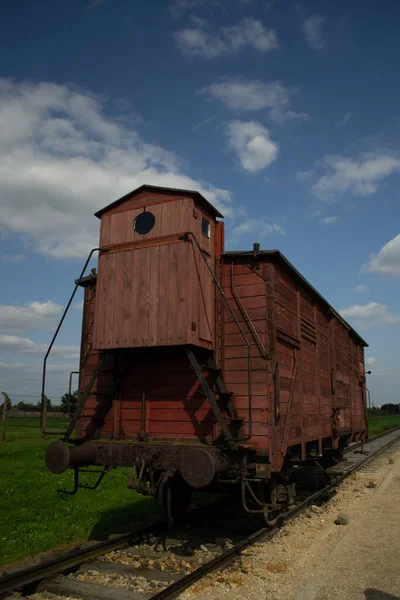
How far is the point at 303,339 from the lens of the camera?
8.84 m

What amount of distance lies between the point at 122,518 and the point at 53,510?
1.21 m

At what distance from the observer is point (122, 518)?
26.5ft

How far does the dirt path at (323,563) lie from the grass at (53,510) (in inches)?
104

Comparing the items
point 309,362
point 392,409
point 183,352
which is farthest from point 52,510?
point 392,409

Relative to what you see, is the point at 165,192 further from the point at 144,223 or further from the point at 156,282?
Result: the point at 156,282

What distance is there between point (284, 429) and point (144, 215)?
12.2 ft

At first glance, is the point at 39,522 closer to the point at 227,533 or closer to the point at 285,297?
the point at 227,533

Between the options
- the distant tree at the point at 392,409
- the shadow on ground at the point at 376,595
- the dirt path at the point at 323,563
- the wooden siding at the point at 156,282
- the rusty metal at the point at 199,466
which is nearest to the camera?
the shadow on ground at the point at 376,595

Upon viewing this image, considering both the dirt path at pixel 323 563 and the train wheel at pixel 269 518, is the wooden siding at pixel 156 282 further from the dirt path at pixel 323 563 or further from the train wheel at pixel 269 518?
the dirt path at pixel 323 563

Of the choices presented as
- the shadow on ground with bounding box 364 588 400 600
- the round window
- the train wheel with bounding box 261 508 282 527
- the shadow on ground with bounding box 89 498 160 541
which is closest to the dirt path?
the shadow on ground with bounding box 364 588 400 600

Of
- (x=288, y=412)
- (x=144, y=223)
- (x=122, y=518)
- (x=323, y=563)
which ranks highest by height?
(x=144, y=223)

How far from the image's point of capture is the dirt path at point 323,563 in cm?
476

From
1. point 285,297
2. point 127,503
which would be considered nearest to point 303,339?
point 285,297

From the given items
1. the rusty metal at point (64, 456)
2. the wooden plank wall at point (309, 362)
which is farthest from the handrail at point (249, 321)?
the rusty metal at point (64, 456)
